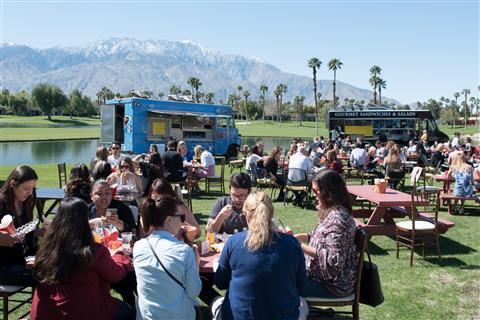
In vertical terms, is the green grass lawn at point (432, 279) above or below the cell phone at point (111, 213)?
below

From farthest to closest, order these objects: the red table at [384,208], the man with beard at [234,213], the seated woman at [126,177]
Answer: the seated woman at [126,177] < the red table at [384,208] < the man with beard at [234,213]

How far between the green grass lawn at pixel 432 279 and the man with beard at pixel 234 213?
2.96 ft

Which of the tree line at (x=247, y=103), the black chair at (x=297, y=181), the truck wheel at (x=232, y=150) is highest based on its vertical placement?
the tree line at (x=247, y=103)

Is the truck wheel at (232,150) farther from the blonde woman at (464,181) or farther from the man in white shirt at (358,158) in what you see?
the blonde woman at (464,181)

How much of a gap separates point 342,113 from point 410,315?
2263cm

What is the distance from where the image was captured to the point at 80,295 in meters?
2.85

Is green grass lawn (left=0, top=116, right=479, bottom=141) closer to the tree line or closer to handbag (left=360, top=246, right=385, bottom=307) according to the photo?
the tree line

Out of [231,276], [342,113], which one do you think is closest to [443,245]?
[231,276]

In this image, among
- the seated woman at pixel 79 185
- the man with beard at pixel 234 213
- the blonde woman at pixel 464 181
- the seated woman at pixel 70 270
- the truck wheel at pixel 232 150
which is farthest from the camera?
the truck wheel at pixel 232 150

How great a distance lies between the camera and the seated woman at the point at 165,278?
112 inches

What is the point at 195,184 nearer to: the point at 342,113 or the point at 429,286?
the point at 429,286

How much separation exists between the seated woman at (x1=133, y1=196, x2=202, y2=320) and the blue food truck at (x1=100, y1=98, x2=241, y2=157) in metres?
14.8

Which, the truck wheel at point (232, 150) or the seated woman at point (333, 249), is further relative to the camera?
→ the truck wheel at point (232, 150)

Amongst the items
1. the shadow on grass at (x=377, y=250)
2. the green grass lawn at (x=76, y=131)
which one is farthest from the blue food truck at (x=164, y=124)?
the green grass lawn at (x=76, y=131)
